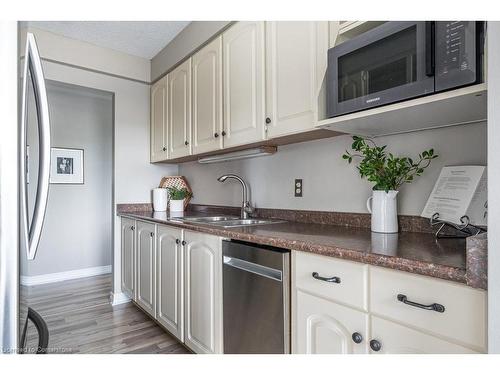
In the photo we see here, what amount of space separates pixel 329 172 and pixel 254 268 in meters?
0.77

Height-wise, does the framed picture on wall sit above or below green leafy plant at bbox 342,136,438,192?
above

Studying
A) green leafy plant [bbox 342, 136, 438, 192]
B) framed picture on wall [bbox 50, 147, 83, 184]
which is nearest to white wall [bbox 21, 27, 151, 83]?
framed picture on wall [bbox 50, 147, 83, 184]

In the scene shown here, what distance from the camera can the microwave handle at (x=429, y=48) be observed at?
97 cm

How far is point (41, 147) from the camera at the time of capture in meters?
0.87

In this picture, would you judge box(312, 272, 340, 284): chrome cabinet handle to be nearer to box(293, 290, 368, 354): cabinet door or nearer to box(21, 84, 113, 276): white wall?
box(293, 290, 368, 354): cabinet door

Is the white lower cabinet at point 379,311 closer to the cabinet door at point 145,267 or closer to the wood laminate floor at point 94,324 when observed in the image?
the wood laminate floor at point 94,324

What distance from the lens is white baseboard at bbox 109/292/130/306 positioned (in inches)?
110

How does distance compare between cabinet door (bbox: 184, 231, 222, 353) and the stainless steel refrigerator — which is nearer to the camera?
the stainless steel refrigerator

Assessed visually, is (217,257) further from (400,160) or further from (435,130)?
(435,130)

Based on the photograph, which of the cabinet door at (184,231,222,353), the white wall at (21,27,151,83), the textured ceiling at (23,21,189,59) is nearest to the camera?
the cabinet door at (184,231,222,353)

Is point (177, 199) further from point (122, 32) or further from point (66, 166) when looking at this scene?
point (66, 166)

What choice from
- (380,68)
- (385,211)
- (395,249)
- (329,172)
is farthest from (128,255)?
(380,68)

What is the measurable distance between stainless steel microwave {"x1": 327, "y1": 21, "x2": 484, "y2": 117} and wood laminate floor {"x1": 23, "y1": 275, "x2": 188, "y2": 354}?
185 centimetres

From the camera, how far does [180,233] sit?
73.9 inches
